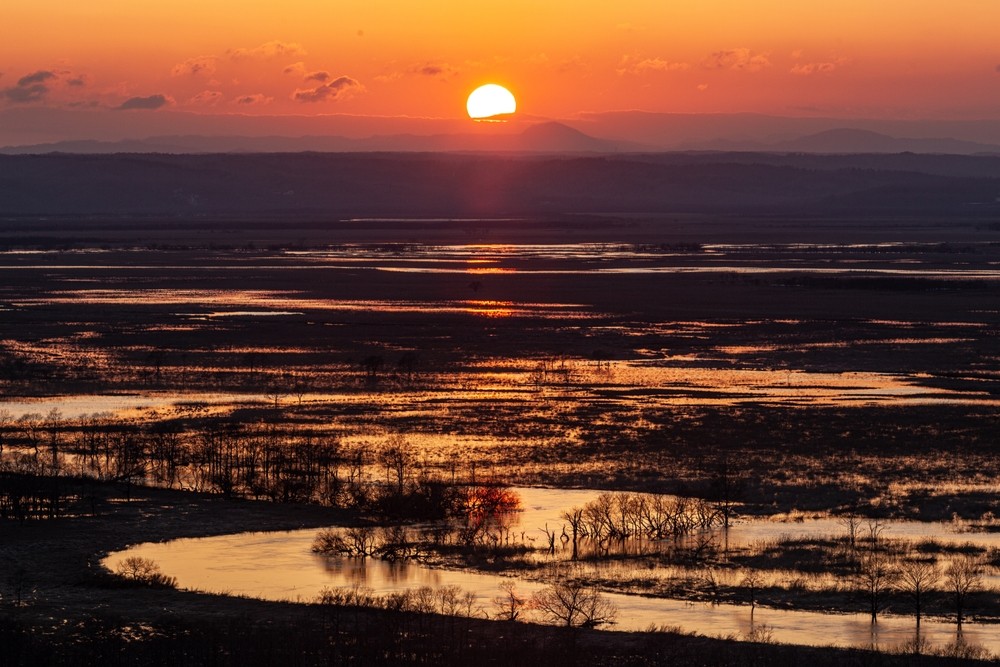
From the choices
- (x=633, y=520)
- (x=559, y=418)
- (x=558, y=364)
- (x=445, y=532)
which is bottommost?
(x=445, y=532)

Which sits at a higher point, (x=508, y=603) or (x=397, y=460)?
(x=397, y=460)

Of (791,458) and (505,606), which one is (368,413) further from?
(505,606)

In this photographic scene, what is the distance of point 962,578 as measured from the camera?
25562 millimetres

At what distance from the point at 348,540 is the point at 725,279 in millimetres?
68738

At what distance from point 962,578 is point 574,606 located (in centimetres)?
718

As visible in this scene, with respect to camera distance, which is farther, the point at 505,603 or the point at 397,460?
the point at 397,460

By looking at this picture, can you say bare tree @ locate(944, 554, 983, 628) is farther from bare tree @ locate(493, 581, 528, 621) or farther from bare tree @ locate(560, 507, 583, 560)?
bare tree @ locate(493, 581, 528, 621)

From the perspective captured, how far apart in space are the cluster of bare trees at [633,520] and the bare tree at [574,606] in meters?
2.67

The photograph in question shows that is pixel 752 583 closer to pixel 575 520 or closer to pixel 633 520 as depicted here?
pixel 633 520

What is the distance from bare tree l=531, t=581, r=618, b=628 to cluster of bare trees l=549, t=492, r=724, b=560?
2.67 meters

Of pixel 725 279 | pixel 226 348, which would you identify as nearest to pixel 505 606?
pixel 226 348

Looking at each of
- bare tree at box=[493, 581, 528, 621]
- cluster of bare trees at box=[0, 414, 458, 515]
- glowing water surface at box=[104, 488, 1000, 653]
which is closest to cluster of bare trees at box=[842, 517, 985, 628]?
glowing water surface at box=[104, 488, 1000, 653]

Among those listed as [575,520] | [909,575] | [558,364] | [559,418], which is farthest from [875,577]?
[558,364]

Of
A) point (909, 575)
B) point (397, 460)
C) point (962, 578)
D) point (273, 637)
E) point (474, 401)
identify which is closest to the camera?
point (273, 637)
